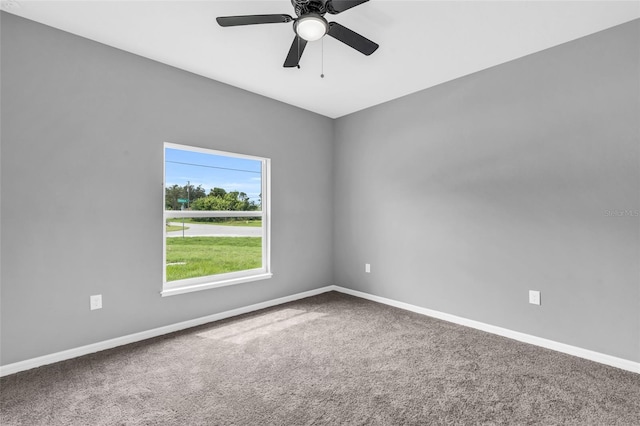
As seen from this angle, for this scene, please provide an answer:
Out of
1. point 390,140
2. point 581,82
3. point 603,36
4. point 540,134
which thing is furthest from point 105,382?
point 603,36

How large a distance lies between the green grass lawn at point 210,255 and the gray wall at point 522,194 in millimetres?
1554

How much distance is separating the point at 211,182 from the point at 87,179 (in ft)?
3.75

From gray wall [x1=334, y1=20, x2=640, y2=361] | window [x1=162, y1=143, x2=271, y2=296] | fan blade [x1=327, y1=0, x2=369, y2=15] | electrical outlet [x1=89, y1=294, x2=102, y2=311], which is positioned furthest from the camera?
window [x1=162, y1=143, x2=271, y2=296]

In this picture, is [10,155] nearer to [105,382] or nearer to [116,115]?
[116,115]

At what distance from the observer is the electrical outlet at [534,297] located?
2.66 m

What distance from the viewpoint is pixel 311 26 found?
177cm

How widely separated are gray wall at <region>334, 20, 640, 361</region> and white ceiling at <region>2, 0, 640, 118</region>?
0.29 m

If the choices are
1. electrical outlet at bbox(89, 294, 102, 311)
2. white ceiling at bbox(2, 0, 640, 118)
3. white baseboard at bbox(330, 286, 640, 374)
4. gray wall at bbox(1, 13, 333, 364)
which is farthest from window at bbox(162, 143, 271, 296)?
white baseboard at bbox(330, 286, 640, 374)

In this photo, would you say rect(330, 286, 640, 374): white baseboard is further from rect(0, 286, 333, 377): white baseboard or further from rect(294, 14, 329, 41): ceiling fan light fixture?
rect(294, 14, 329, 41): ceiling fan light fixture

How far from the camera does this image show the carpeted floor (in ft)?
5.74

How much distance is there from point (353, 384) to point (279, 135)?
2.87m

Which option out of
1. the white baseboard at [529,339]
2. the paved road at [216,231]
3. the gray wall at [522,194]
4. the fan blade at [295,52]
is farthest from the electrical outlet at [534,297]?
the paved road at [216,231]

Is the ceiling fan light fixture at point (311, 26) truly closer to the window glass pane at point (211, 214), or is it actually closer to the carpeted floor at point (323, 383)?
the window glass pane at point (211, 214)

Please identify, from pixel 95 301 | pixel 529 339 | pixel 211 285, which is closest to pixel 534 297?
pixel 529 339
